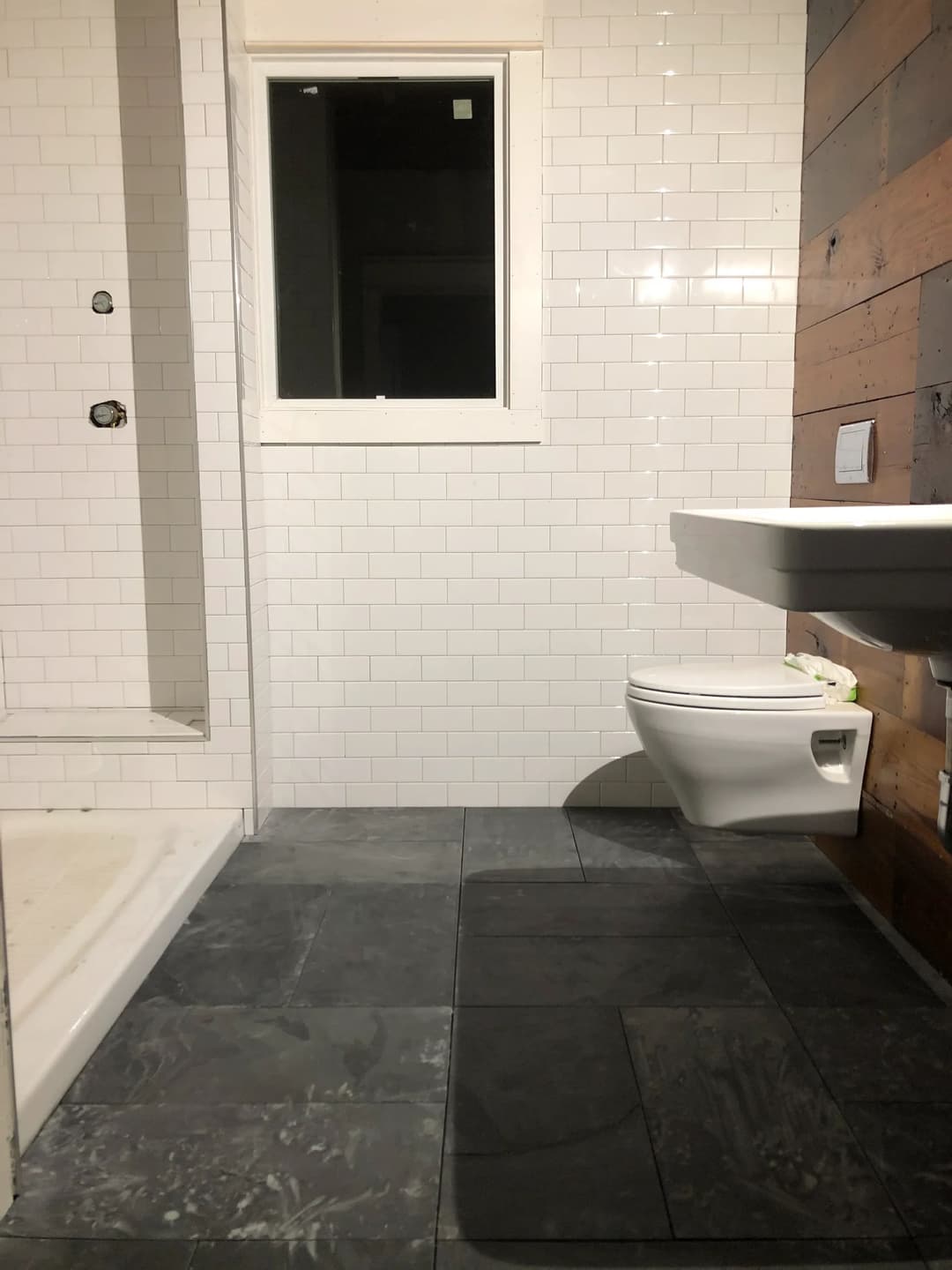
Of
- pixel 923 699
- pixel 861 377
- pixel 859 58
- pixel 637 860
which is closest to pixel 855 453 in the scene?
pixel 861 377

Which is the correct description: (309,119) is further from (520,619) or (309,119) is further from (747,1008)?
(747,1008)

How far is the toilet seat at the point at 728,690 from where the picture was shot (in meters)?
2.57

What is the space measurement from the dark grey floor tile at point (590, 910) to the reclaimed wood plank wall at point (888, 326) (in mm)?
455

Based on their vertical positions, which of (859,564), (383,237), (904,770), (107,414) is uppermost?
(383,237)

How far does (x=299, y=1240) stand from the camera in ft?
4.75

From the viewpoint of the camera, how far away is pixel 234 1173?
5.21 feet

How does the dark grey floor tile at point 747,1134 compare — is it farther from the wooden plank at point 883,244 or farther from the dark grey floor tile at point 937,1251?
the wooden plank at point 883,244

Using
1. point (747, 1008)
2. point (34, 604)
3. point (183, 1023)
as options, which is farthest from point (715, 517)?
point (34, 604)

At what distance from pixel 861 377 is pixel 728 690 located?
87 centimetres

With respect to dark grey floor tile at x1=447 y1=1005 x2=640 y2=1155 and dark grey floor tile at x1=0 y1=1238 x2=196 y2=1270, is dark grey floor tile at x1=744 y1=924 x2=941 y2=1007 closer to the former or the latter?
dark grey floor tile at x1=447 y1=1005 x2=640 y2=1155

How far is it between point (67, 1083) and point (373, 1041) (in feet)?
1.78

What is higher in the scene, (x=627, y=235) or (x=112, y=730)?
(x=627, y=235)

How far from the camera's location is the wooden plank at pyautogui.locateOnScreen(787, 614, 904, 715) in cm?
246

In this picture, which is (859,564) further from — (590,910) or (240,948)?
(240,948)
